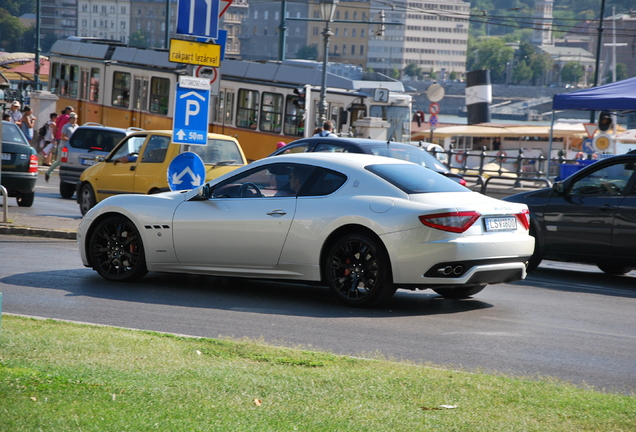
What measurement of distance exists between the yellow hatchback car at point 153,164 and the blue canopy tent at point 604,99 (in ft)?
21.2

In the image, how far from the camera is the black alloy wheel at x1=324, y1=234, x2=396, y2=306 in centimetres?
866

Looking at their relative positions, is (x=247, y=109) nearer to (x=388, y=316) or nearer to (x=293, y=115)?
(x=293, y=115)

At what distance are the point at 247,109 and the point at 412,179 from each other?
79.9ft

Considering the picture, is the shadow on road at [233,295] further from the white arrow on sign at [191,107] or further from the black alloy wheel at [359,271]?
the white arrow on sign at [191,107]

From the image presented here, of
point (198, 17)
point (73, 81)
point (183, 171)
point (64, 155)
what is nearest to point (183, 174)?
point (183, 171)

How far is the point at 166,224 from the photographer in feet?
31.8

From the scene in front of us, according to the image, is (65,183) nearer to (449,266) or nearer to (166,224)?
(166,224)

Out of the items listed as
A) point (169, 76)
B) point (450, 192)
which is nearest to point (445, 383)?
point (450, 192)

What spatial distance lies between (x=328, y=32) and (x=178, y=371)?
2435 cm

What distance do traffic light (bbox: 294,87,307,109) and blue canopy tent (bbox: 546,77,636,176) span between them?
42.2 feet

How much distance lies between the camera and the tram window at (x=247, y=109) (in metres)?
32.7

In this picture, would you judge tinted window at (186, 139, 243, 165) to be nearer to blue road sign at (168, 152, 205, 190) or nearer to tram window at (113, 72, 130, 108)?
blue road sign at (168, 152, 205, 190)

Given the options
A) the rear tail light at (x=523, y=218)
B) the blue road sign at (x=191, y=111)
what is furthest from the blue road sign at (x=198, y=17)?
the rear tail light at (x=523, y=218)

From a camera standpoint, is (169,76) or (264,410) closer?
(264,410)
